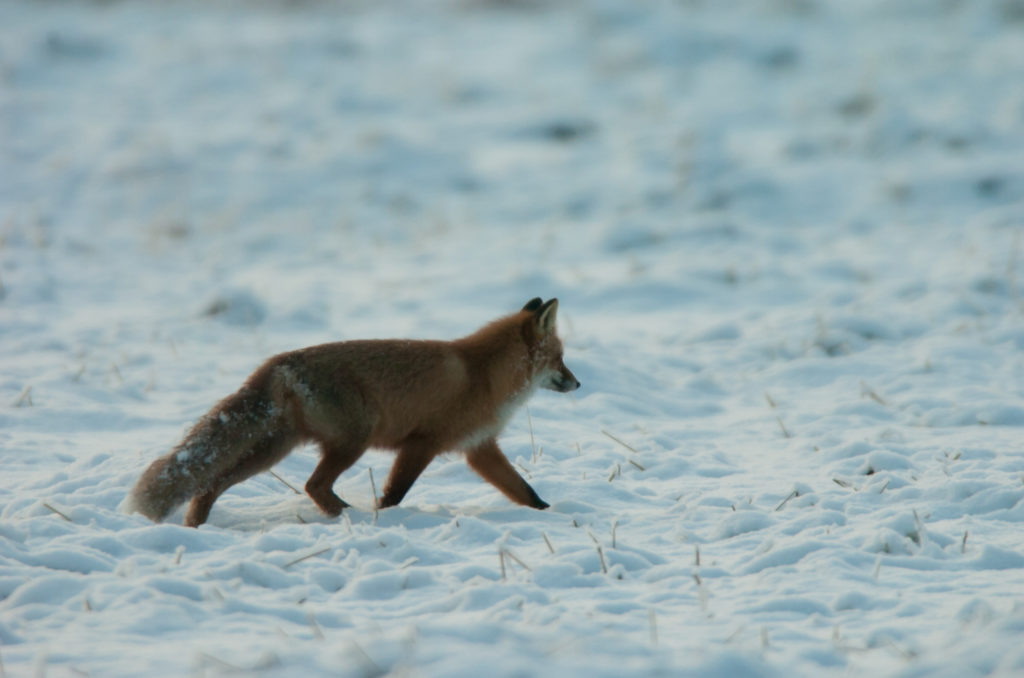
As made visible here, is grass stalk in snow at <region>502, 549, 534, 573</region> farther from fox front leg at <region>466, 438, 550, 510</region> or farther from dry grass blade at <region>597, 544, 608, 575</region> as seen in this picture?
fox front leg at <region>466, 438, 550, 510</region>

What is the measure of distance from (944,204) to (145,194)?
41.8ft

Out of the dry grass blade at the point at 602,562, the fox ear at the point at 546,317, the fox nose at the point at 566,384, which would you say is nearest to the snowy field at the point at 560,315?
the dry grass blade at the point at 602,562

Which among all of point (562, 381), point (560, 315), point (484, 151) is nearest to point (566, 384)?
point (562, 381)

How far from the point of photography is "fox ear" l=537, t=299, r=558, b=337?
6.68 m

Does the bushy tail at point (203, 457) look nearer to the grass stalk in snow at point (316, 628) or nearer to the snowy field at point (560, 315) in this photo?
the snowy field at point (560, 315)

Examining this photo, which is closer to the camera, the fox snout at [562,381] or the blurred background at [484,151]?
the fox snout at [562,381]

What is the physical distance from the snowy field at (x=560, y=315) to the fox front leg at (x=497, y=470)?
0.22 metres

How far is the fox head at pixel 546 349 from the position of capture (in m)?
6.75

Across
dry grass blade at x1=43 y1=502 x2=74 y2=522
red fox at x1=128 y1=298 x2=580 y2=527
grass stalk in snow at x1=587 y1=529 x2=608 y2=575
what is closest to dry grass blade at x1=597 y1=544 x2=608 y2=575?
grass stalk in snow at x1=587 y1=529 x2=608 y2=575

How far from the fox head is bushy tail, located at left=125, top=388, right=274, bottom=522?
1904 millimetres

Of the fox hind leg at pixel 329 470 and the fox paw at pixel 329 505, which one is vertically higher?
the fox hind leg at pixel 329 470

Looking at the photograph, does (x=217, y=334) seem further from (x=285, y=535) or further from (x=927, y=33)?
(x=927, y=33)

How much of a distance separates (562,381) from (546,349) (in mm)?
287

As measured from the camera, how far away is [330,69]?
21.9 m
